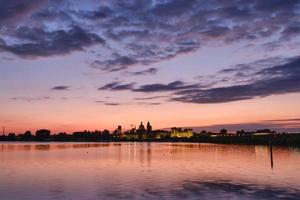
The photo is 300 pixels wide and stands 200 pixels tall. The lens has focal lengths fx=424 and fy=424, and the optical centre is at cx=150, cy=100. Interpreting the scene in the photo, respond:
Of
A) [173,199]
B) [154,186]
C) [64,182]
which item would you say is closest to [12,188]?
[64,182]

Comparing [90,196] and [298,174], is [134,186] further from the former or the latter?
[298,174]

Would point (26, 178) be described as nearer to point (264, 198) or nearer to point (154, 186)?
point (154, 186)

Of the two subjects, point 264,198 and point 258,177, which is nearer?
point 264,198

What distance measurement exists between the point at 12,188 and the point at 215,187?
51.6 ft

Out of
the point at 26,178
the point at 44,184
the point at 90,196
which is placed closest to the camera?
the point at 90,196

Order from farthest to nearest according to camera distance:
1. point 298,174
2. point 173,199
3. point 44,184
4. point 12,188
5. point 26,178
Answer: point 298,174
point 26,178
point 44,184
point 12,188
point 173,199

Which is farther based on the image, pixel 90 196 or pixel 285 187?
pixel 285 187

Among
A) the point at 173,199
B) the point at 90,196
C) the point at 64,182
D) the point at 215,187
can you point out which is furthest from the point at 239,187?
the point at 64,182

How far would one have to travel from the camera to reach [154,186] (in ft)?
110

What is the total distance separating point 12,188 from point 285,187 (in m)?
21.0

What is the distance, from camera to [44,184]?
1374 inches

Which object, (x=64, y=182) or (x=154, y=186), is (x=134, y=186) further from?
(x=64, y=182)

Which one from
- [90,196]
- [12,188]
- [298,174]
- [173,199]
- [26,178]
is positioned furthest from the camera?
[298,174]

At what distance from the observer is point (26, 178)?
3962cm
